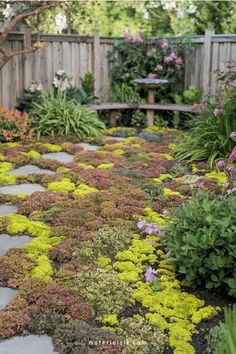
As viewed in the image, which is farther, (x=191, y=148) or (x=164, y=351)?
(x=191, y=148)

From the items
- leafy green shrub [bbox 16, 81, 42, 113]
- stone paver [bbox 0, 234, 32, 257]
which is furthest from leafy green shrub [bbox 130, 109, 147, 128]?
stone paver [bbox 0, 234, 32, 257]

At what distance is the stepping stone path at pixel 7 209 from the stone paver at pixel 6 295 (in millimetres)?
1393

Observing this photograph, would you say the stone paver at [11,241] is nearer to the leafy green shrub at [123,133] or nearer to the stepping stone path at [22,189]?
the stepping stone path at [22,189]

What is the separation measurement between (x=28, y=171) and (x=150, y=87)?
420cm

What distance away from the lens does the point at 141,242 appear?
12.1 feet

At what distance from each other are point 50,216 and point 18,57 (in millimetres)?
4921

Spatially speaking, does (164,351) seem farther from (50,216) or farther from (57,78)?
(57,78)

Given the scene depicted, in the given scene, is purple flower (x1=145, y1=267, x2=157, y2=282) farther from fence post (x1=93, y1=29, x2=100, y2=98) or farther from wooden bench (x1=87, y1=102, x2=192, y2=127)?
fence post (x1=93, y1=29, x2=100, y2=98)

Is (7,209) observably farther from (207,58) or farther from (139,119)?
(207,58)

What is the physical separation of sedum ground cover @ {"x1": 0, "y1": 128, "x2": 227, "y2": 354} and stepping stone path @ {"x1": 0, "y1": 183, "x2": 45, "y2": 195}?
0.37 ft

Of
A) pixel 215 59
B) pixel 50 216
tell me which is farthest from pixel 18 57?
pixel 50 216

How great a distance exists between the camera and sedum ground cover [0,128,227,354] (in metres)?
2.50

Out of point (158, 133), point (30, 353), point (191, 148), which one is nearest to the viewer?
point (30, 353)

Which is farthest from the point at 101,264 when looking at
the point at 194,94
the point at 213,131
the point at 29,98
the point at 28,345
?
the point at 194,94
